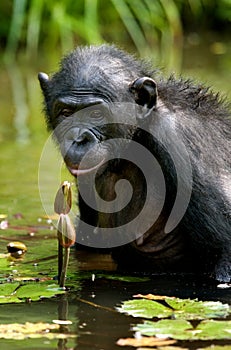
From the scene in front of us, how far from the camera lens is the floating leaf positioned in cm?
532

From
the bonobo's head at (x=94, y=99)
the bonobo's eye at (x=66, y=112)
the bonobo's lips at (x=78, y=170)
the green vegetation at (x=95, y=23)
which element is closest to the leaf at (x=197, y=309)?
the bonobo's lips at (x=78, y=170)

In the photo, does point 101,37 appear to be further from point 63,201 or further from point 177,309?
point 177,309

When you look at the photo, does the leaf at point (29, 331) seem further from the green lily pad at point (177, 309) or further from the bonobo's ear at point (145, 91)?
the bonobo's ear at point (145, 91)

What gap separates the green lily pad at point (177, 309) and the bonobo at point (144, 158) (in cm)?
87

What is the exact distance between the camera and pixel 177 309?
5.42 m

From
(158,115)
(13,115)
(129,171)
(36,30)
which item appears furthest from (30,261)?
(36,30)

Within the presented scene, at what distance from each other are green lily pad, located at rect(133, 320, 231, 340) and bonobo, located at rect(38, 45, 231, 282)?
1.28 metres

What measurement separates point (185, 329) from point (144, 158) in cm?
175

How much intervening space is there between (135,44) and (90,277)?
11674 millimetres

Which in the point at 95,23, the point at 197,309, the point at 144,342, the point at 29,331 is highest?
the point at 95,23

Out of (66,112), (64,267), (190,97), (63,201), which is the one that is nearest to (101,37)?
(190,97)

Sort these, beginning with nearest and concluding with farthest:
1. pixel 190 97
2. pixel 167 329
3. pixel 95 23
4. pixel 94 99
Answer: pixel 167 329 → pixel 94 99 → pixel 190 97 → pixel 95 23

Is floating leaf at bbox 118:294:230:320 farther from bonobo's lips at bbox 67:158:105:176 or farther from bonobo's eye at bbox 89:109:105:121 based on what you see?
bonobo's eye at bbox 89:109:105:121

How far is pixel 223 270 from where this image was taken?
636cm
